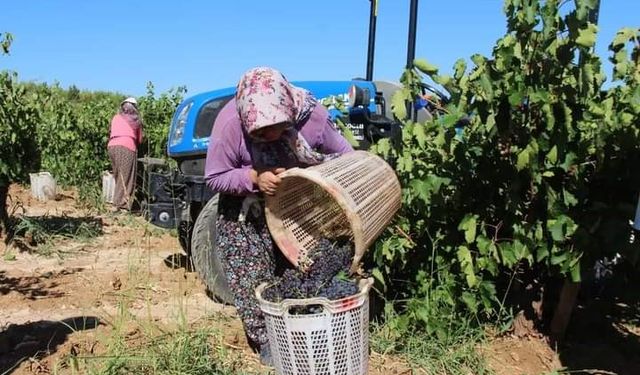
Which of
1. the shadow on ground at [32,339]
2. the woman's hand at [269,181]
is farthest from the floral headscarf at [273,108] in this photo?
the shadow on ground at [32,339]

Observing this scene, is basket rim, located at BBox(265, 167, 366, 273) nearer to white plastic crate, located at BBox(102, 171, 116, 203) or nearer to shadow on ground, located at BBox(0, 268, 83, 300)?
shadow on ground, located at BBox(0, 268, 83, 300)

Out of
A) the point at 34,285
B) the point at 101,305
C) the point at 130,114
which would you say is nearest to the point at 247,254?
the point at 101,305

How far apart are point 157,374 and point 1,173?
4.13 m

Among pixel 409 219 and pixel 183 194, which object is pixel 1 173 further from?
pixel 409 219

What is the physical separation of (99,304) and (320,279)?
7.31ft

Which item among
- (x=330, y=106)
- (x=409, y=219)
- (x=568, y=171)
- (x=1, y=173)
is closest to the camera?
(x=568, y=171)

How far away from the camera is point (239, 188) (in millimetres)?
2936

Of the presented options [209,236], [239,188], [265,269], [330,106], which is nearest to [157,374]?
[265,269]

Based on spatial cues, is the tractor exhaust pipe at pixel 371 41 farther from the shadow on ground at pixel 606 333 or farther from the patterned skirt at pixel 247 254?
the patterned skirt at pixel 247 254

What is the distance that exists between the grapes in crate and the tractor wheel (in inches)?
→ 51.0

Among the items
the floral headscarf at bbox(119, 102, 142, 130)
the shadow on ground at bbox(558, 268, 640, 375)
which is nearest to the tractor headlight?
the shadow on ground at bbox(558, 268, 640, 375)

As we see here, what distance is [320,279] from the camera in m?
2.78

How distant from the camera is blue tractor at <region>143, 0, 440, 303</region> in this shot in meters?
4.24

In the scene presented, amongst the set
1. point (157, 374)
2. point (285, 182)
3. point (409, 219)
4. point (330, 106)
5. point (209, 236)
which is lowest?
point (157, 374)
